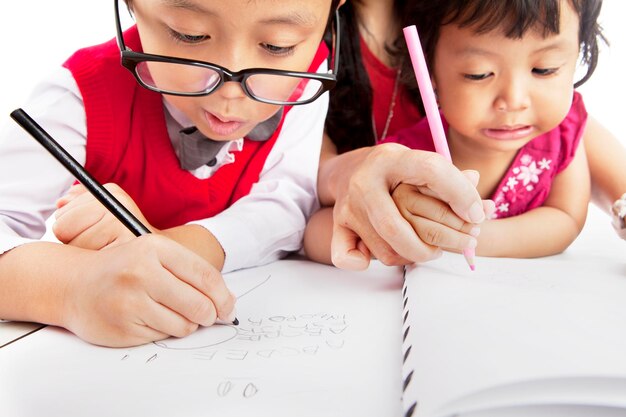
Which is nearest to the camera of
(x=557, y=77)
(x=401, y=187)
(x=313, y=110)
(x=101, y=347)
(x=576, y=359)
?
(x=576, y=359)

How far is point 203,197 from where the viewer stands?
0.83m

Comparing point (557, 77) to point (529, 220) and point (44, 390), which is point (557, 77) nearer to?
point (529, 220)

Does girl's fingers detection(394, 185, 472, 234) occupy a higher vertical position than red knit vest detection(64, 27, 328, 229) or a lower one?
higher

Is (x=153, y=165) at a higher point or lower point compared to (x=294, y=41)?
lower

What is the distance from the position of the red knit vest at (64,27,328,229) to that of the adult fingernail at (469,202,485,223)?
1.13 feet

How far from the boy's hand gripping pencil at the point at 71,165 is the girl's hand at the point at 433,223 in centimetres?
18

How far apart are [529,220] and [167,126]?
442mm

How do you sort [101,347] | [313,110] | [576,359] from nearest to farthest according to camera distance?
[576,359], [101,347], [313,110]

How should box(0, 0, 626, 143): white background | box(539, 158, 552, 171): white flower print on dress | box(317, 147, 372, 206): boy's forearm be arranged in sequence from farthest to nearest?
1. box(0, 0, 626, 143): white background
2. box(539, 158, 552, 171): white flower print on dress
3. box(317, 147, 372, 206): boy's forearm

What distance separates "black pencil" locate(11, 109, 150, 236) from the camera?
52 cm

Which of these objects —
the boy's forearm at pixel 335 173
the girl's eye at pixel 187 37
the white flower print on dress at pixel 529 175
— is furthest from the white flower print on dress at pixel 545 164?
the girl's eye at pixel 187 37

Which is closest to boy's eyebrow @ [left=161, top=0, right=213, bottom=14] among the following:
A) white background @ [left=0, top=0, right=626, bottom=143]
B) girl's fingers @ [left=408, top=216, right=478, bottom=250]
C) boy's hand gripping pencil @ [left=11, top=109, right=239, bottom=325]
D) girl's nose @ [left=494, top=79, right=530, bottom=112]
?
boy's hand gripping pencil @ [left=11, top=109, right=239, bottom=325]

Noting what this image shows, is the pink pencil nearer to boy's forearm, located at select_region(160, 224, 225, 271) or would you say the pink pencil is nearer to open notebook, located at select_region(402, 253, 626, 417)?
open notebook, located at select_region(402, 253, 626, 417)

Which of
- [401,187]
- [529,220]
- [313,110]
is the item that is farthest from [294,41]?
[529,220]
